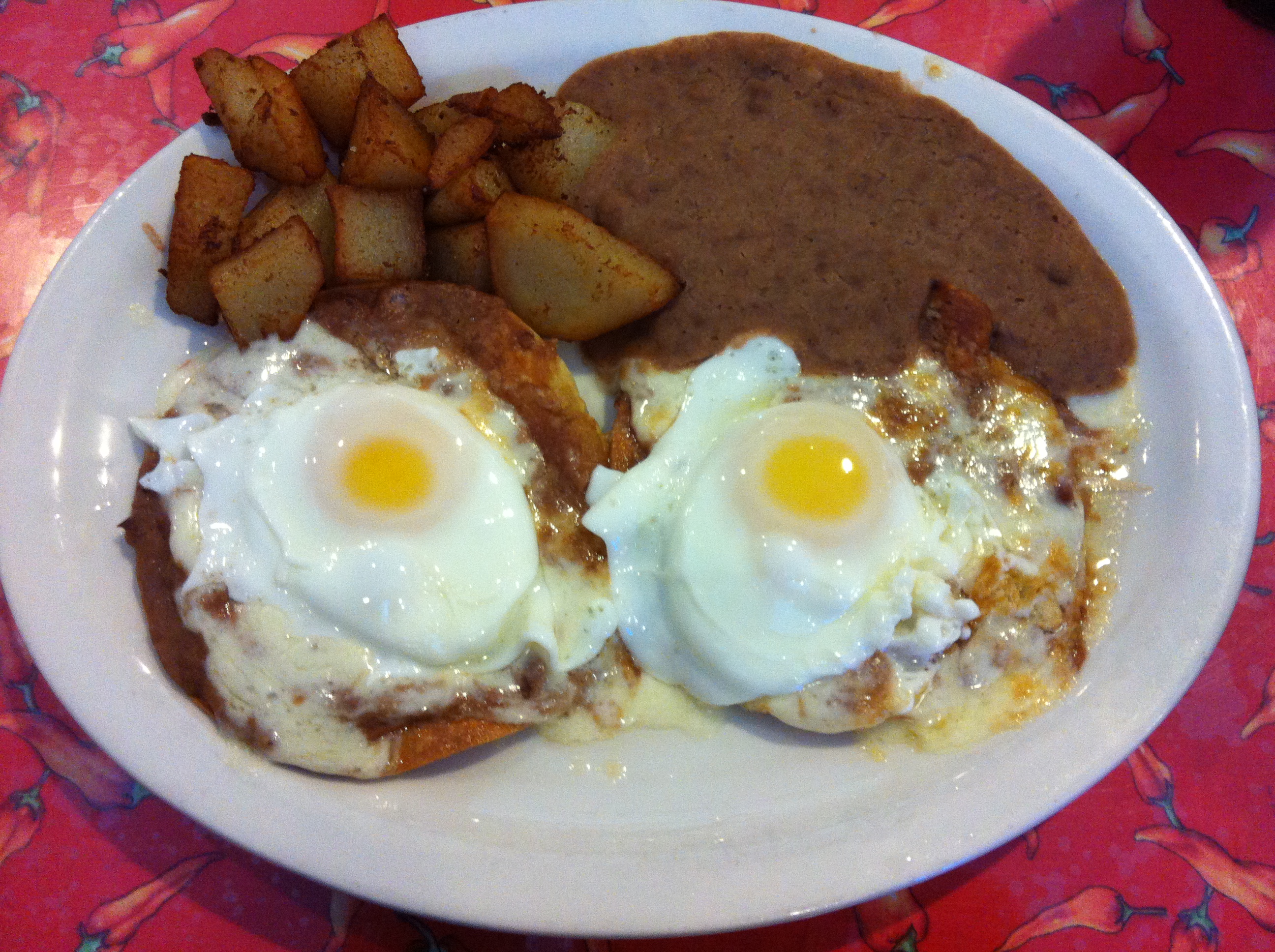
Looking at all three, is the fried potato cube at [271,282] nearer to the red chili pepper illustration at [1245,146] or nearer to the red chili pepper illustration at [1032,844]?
the red chili pepper illustration at [1032,844]

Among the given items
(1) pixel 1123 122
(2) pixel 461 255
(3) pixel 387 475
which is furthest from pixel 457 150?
(1) pixel 1123 122

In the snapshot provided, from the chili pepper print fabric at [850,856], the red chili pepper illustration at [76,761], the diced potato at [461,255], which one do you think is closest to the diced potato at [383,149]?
the diced potato at [461,255]

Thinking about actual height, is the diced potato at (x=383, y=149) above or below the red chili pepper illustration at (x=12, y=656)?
above

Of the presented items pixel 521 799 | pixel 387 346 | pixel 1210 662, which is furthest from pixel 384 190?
pixel 1210 662

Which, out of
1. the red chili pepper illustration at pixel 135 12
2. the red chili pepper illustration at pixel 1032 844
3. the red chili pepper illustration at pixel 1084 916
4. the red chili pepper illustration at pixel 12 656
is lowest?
the red chili pepper illustration at pixel 1084 916

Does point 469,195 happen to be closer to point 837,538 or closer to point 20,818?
point 837,538
